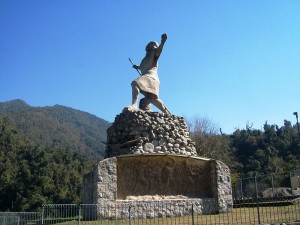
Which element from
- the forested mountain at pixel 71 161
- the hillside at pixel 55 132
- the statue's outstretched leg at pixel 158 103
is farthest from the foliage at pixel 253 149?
the hillside at pixel 55 132

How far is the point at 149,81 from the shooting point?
19.4 meters

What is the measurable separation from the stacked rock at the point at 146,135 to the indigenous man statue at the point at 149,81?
1001 millimetres

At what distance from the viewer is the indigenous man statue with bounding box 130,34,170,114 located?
18.8 meters

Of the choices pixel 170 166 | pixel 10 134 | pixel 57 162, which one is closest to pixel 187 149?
pixel 170 166

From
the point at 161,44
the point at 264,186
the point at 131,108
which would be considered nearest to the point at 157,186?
the point at 131,108

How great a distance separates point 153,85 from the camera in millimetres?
19484

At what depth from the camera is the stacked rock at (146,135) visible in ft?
55.5

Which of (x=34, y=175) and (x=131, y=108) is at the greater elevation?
(x=131, y=108)

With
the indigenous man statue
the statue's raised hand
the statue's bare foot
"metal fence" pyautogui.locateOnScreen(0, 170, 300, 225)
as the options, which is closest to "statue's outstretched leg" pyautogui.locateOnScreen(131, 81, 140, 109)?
the indigenous man statue

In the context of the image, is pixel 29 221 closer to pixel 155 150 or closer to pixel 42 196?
pixel 155 150

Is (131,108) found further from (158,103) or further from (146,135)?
(158,103)

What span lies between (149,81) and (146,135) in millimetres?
3436

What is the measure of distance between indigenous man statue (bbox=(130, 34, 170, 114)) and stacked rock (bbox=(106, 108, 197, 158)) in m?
1.00

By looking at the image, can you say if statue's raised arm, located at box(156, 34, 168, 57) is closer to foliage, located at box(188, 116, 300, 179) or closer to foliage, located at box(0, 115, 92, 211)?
foliage, located at box(188, 116, 300, 179)
